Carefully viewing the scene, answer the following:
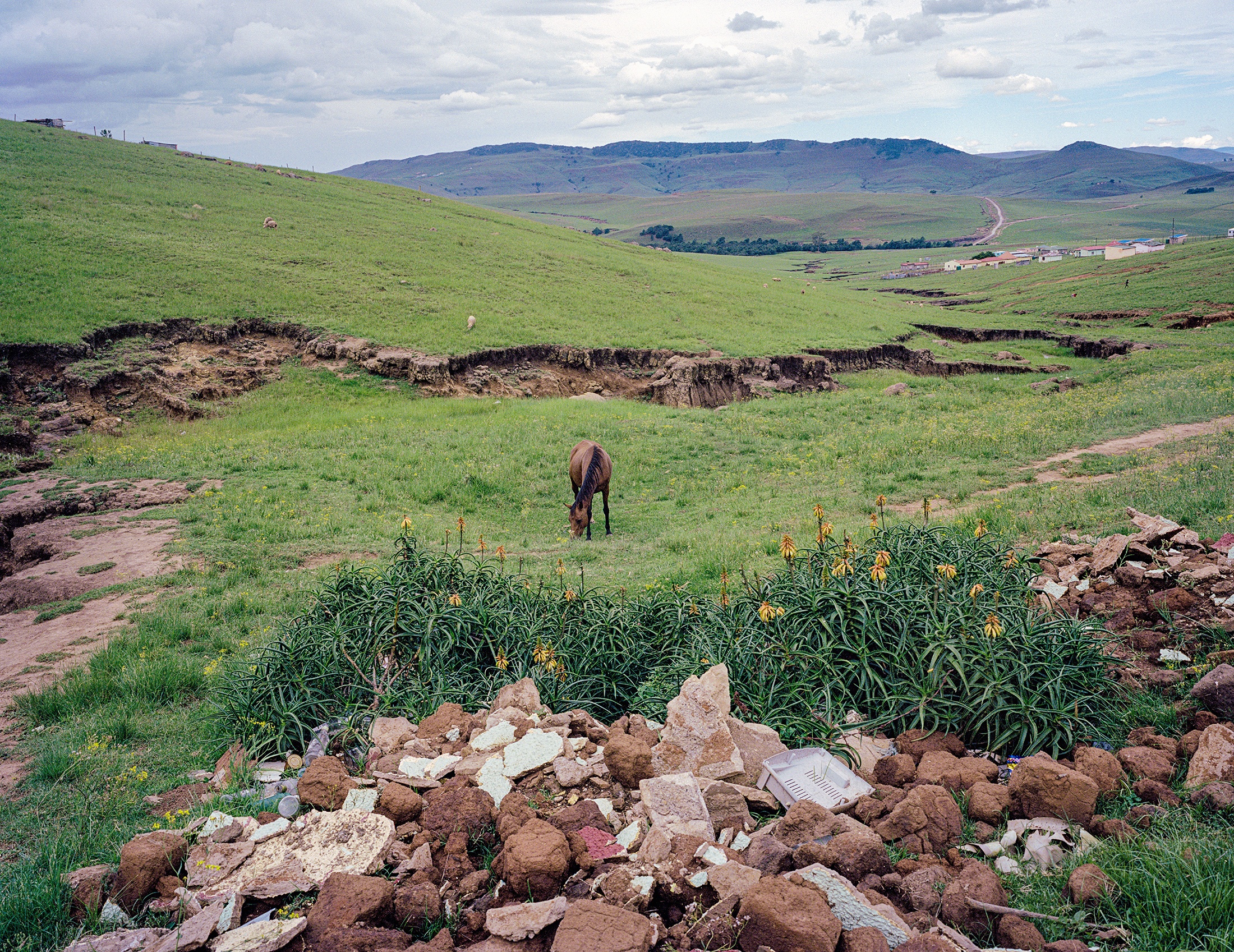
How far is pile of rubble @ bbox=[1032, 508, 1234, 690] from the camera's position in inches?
229

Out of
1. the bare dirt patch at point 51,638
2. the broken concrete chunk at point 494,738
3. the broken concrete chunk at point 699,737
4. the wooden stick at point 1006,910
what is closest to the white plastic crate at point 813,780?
the broken concrete chunk at point 699,737

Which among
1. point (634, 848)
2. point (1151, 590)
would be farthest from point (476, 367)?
point (634, 848)

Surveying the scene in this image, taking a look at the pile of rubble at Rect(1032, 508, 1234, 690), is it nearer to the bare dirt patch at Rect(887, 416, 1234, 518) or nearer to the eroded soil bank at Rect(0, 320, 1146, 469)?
the bare dirt patch at Rect(887, 416, 1234, 518)

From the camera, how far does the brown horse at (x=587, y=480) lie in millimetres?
13469

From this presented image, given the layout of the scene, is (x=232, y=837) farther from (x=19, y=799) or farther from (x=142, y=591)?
(x=142, y=591)

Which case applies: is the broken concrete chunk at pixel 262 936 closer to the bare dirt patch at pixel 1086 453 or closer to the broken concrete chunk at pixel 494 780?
the broken concrete chunk at pixel 494 780

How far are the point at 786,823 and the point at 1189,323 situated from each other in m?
48.3

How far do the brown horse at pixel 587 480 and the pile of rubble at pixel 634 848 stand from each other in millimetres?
8230

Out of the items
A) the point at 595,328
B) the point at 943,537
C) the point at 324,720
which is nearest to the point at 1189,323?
the point at 595,328

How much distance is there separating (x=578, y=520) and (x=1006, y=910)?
10508 millimetres

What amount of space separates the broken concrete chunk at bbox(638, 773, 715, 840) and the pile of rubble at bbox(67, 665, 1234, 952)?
0.01 m

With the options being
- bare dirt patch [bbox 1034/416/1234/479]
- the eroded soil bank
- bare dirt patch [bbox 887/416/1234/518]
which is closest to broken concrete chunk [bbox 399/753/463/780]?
bare dirt patch [bbox 887/416/1234/518]

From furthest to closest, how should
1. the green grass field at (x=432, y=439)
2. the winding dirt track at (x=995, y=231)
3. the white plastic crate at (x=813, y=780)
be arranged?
the winding dirt track at (x=995, y=231), the green grass field at (x=432, y=439), the white plastic crate at (x=813, y=780)

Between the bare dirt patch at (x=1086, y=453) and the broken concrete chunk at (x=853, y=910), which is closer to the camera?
the broken concrete chunk at (x=853, y=910)
